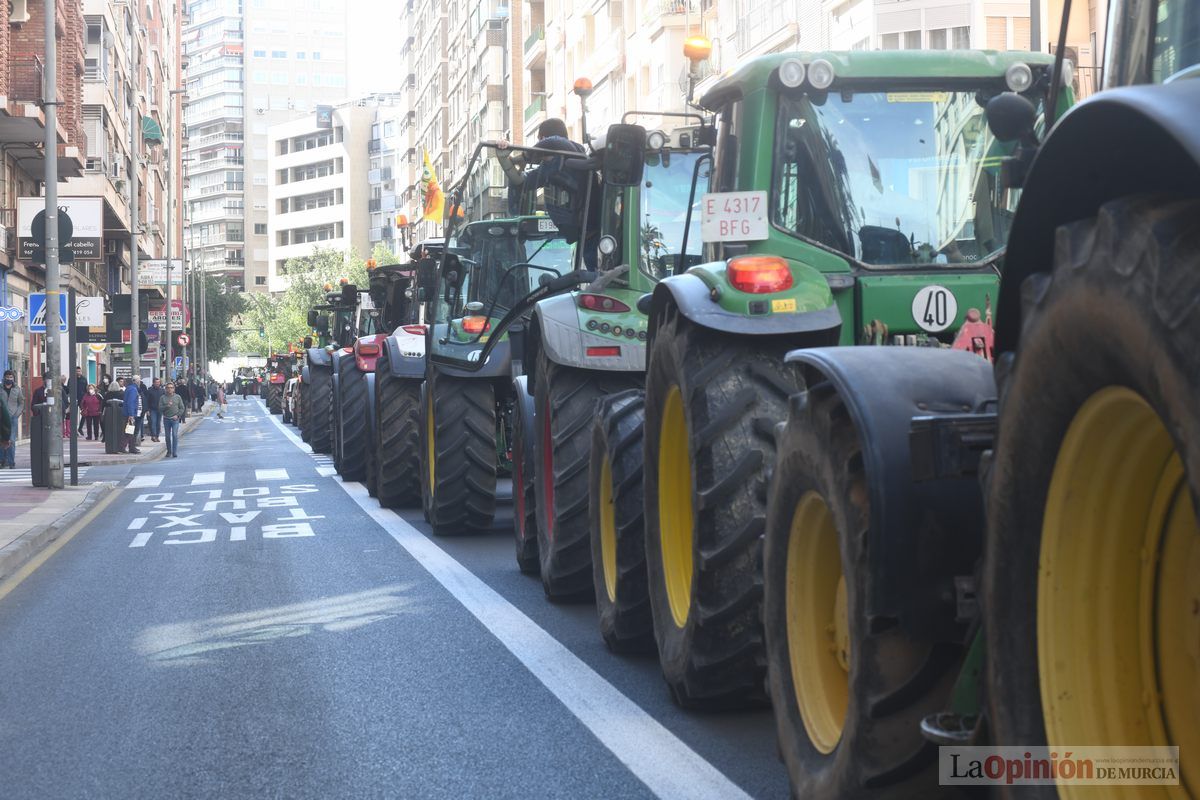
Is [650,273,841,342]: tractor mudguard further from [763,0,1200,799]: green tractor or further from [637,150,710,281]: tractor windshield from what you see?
[637,150,710,281]: tractor windshield

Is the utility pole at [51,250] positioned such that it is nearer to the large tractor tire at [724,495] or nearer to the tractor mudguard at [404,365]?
the tractor mudguard at [404,365]

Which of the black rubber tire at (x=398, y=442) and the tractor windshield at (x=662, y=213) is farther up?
the tractor windshield at (x=662, y=213)

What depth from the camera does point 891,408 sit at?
3.57 m

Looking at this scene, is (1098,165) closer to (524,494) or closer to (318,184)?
(524,494)

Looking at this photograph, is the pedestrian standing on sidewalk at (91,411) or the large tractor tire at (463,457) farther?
the pedestrian standing on sidewalk at (91,411)

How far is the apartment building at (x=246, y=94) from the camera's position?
182500 mm

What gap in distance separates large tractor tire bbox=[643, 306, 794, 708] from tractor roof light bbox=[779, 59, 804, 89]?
0.97 metres

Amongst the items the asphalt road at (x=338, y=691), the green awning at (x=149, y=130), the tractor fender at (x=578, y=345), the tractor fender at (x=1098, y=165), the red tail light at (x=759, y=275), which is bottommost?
the asphalt road at (x=338, y=691)

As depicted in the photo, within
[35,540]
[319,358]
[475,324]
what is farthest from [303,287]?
[475,324]

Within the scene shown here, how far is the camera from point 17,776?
5285 millimetres

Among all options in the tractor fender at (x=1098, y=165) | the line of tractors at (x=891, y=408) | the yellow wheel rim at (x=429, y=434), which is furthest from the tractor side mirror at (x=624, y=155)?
the yellow wheel rim at (x=429, y=434)

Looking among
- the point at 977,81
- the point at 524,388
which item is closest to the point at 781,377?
the point at 977,81

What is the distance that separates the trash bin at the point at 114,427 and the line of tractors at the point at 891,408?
81.8 ft

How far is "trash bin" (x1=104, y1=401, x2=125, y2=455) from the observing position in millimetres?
33938
